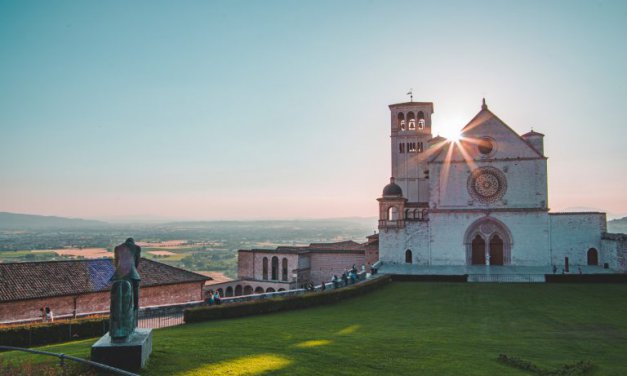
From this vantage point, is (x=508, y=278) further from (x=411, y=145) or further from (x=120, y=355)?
(x=120, y=355)

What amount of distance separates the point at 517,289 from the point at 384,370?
2030 centimetres

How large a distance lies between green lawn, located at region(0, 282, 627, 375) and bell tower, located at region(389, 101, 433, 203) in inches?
1031

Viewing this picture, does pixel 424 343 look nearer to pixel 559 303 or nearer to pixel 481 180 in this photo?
pixel 559 303

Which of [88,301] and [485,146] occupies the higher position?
[485,146]

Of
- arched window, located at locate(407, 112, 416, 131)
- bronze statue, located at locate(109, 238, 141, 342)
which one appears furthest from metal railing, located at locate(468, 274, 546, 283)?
bronze statue, located at locate(109, 238, 141, 342)

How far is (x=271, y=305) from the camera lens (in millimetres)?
22422

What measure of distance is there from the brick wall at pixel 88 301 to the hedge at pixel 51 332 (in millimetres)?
8241

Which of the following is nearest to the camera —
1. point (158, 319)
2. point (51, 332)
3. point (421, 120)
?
point (51, 332)

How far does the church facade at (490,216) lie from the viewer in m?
37.7

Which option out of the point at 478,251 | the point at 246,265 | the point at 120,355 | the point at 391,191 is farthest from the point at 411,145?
the point at 120,355

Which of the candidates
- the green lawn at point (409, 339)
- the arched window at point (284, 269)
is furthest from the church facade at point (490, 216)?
the green lawn at point (409, 339)

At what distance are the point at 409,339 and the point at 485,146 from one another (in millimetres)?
29613

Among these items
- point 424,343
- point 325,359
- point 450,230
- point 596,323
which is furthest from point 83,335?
point 450,230

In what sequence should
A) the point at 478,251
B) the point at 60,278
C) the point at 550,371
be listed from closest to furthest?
the point at 550,371
the point at 60,278
the point at 478,251
